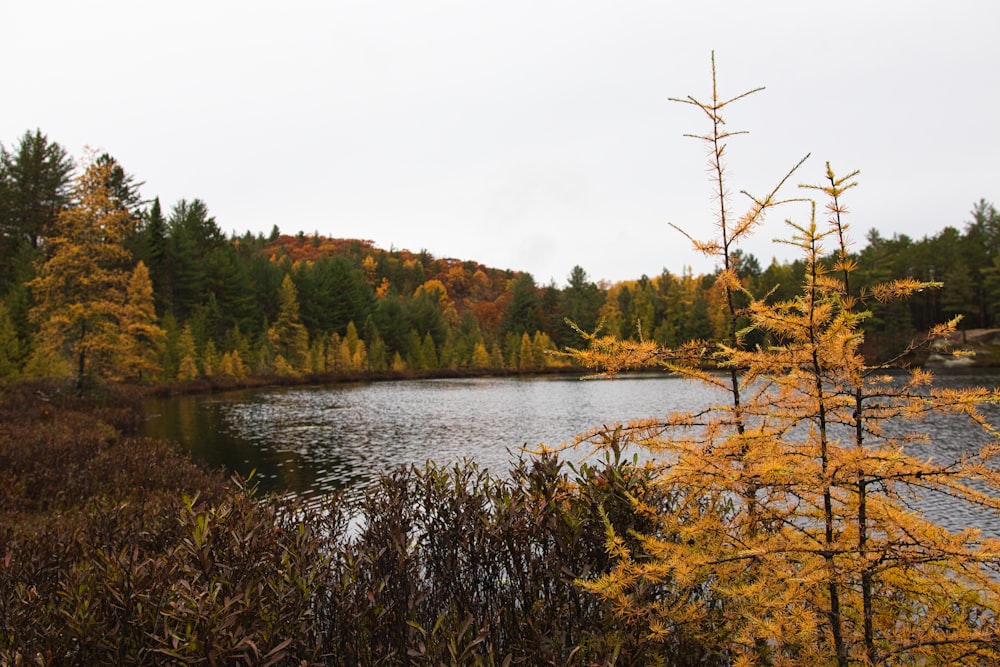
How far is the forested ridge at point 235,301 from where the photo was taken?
27.7 m

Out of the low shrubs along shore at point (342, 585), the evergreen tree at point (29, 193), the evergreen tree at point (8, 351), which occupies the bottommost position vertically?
the low shrubs along shore at point (342, 585)

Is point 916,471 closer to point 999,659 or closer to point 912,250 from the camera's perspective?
point 999,659

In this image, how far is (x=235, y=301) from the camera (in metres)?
70.0

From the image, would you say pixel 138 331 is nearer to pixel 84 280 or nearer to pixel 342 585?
pixel 84 280

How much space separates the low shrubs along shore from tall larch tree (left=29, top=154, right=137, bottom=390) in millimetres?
25391

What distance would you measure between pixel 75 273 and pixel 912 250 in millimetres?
91462

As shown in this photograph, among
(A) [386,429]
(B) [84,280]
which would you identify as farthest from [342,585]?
(B) [84,280]

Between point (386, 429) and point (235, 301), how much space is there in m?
53.1

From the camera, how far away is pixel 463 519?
4.85 meters

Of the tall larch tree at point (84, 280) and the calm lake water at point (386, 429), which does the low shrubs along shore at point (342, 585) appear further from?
the tall larch tree at point (84, 280)

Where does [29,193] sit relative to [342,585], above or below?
above

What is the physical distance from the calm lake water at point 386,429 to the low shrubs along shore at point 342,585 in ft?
9.39

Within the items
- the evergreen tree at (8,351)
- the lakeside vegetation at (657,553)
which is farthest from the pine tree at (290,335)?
the lakeside vegetation at (657,553)

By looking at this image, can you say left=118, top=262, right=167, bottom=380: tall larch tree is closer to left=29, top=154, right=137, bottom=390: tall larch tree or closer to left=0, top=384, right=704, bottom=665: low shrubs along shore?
left=29, top=154, right=137, bottom=390: tall larch tree
